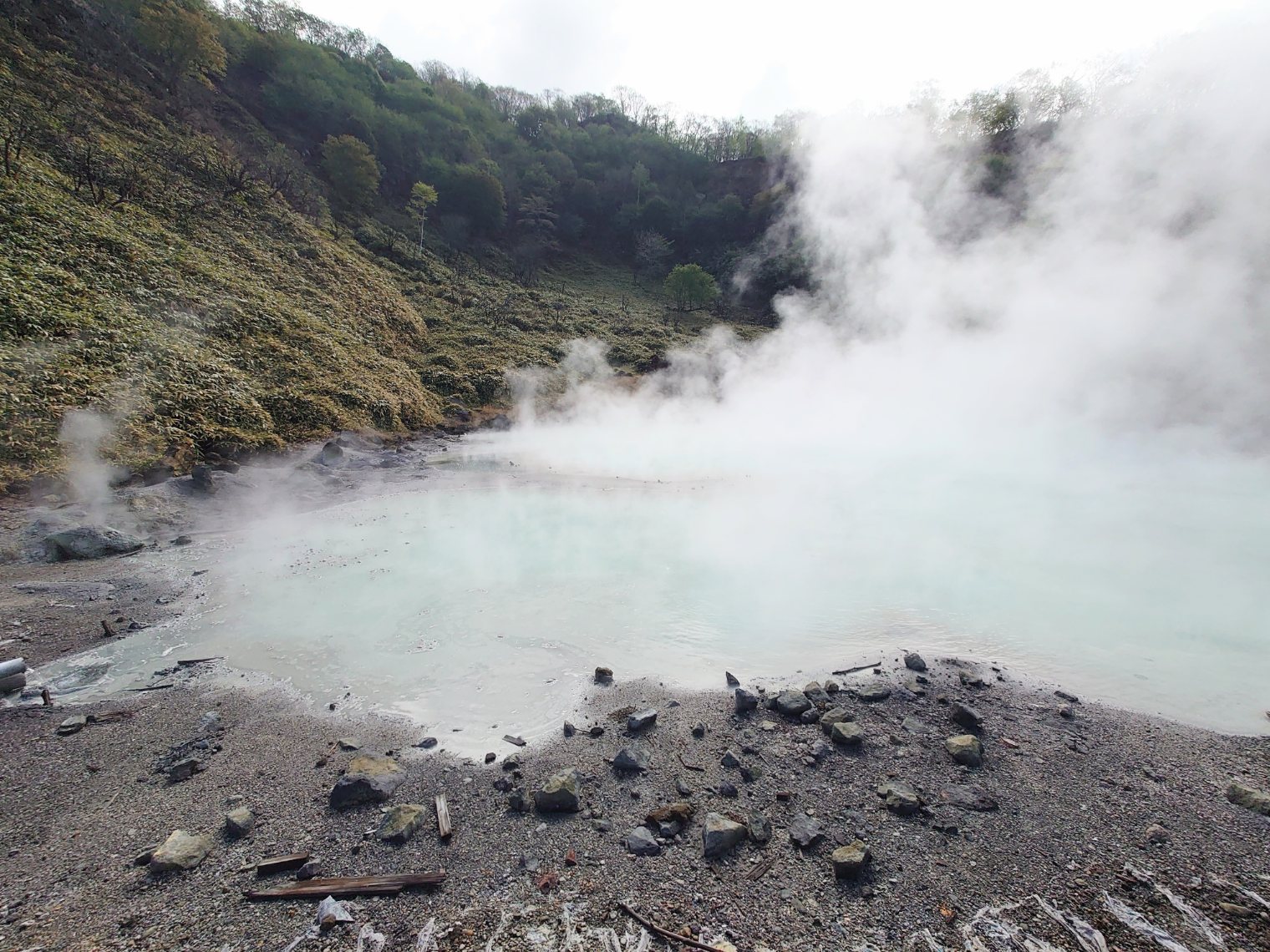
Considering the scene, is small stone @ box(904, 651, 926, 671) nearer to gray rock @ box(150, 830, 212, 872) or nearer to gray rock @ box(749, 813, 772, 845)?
gray rock @ box(749, 813, 772, 845)

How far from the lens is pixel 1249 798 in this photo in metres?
3.20

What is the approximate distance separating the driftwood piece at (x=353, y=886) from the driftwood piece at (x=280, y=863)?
0.13 m

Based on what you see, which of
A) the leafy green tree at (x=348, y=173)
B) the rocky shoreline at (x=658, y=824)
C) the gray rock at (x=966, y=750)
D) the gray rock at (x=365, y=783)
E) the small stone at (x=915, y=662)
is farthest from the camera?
the leafy green tree at (x=348, y=173)

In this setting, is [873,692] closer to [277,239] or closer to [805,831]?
[805,831]

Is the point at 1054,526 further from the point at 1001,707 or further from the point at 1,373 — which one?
the point at 1,373

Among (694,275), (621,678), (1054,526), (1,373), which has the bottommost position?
(621,678)

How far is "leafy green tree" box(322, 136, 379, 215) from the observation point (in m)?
33.6

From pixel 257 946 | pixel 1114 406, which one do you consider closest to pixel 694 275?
pixel 1114 406

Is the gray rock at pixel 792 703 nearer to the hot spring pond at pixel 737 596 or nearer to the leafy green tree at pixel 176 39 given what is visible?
the hot spring pond at pixel 737 596

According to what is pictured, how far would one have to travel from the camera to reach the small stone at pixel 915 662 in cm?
483

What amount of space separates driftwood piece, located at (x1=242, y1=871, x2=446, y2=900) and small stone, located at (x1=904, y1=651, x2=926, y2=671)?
4.05m

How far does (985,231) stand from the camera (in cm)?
1939

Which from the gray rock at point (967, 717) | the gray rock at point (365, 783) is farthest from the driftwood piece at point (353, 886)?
the gray rock at point (967, 717)

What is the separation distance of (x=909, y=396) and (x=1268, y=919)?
14992 millimetres
